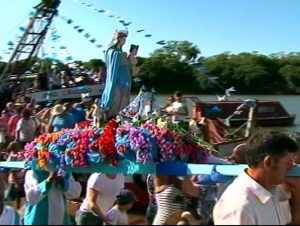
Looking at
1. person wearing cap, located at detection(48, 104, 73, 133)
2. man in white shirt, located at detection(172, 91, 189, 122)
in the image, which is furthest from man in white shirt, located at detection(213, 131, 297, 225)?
man in white shirt, located at detection(172, 91, 189, 122)

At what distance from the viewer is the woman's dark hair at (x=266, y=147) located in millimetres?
3135

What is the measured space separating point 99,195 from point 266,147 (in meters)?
2.83

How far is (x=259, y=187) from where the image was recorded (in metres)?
3.06

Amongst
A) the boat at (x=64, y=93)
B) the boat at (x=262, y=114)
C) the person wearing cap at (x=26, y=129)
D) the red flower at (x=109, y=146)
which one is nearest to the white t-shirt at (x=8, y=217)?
the red flower at (x=109, y=146)

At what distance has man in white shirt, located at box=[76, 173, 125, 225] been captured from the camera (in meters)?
5.52

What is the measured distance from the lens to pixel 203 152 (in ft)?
18.6

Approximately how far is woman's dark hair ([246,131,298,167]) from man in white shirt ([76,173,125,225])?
8.35 feet

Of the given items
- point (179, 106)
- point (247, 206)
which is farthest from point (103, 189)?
point (179, 106)

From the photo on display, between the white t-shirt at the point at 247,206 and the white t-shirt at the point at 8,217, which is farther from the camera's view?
the white t-shirt at the point at 8,217

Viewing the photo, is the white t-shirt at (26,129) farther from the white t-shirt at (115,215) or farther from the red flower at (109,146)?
the white t-shirt at (115,215)

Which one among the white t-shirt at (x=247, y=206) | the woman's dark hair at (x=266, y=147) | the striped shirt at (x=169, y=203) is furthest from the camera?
the striped shirt at (x=169, y=203)

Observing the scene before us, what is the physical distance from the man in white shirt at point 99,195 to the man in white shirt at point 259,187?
101 inches

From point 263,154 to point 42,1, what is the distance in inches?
615

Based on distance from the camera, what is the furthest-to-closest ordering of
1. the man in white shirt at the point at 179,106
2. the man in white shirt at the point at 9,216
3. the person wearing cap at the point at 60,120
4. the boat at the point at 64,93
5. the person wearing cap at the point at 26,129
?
the boat at the point at 64,93 < the man in white shirt at the point at 179,106 < the person wearing cap at the point at 26,129 < the person wearing cap at the point at 60,120 < the man in white shirt at the point at 9,216
